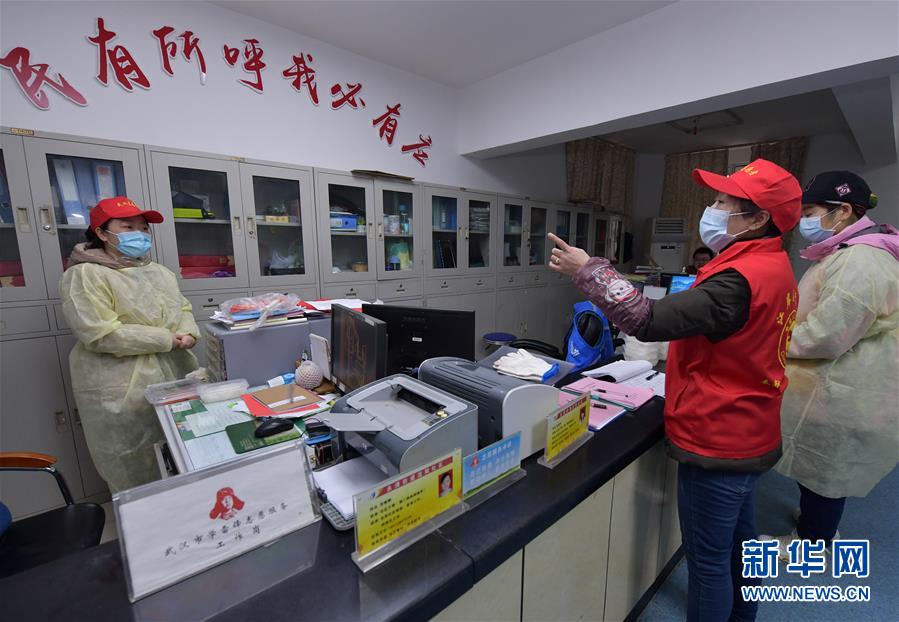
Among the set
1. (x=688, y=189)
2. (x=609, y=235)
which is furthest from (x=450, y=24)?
(x=688, y=189)

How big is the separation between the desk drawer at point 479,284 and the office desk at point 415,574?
8.68 feet

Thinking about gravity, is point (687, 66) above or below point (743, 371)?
above

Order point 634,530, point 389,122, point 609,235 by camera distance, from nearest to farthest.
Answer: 1. point 634,530
2. point 389,122
3. point 609,235

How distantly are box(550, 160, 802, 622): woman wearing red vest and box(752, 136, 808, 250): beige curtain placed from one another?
15.5 feet

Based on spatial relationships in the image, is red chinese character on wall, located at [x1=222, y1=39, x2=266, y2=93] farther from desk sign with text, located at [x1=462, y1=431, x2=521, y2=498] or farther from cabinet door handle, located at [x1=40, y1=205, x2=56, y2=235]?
desk sign with text, located at [x1=462, y1=431, x2=521, y2=498]

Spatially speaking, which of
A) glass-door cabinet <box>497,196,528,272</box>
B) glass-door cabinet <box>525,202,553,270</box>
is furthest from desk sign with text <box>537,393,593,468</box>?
glass-door cabinet <box>525,202,553,270</box>

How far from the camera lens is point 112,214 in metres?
1.75

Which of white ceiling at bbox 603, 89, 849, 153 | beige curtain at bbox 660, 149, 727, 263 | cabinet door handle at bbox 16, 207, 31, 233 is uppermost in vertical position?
white ceiling at bbox 603, 89, 849, 153

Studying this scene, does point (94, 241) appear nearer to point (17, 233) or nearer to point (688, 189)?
point (17, 233)

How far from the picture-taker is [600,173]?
473cm

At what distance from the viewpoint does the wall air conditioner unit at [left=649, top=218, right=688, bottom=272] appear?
17.3ft

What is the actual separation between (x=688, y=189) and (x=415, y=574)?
20.3ft

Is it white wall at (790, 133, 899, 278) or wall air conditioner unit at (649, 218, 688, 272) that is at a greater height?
white wall at (790, 133, 899, 278)

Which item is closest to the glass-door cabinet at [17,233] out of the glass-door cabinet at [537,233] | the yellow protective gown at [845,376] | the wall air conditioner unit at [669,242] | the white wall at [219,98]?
the white wall at [219,98]
